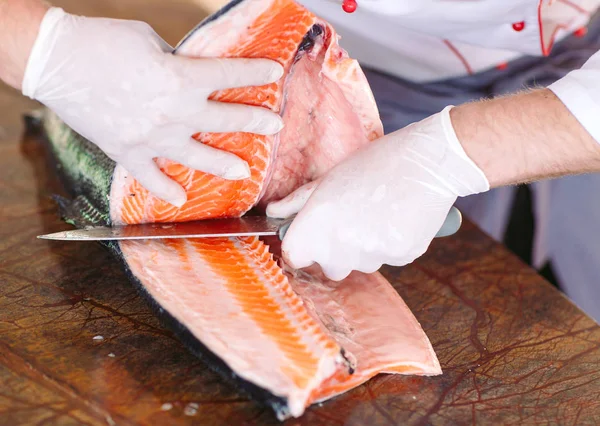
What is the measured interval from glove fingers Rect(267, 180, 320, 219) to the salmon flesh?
0.23ft

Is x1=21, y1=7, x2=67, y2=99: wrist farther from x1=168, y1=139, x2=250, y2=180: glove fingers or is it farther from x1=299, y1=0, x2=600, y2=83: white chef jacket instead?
x1=299, y1=0, x2=600, y2=83: white chef jacket

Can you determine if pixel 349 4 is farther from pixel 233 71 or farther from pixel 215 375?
pixel 215 375

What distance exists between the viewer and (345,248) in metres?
1.70

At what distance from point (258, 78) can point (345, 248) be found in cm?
48

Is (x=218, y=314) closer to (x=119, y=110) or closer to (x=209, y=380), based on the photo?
(x=209, y=380)

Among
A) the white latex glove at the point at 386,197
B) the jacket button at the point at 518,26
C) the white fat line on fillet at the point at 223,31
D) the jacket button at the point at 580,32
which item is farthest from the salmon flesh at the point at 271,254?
the jacket button at the point at 580,32

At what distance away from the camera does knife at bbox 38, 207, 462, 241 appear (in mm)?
1714

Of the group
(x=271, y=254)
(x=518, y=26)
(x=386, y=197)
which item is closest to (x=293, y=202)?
(x=271, y=254)

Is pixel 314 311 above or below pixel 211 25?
below

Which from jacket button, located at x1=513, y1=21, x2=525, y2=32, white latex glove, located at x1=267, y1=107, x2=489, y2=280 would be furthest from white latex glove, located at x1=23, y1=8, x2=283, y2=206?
jacket button, located at x1=513, y1=21, x2=525, y2=32

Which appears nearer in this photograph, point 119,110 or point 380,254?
point 119,110

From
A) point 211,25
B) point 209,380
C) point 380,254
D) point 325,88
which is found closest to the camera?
point 209,380

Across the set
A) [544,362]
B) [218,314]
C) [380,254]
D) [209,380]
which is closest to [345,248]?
[380,254]

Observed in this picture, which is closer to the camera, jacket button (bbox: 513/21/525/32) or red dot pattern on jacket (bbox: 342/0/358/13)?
red dot pattern on jacket (bbox: 342/0/358/13)
